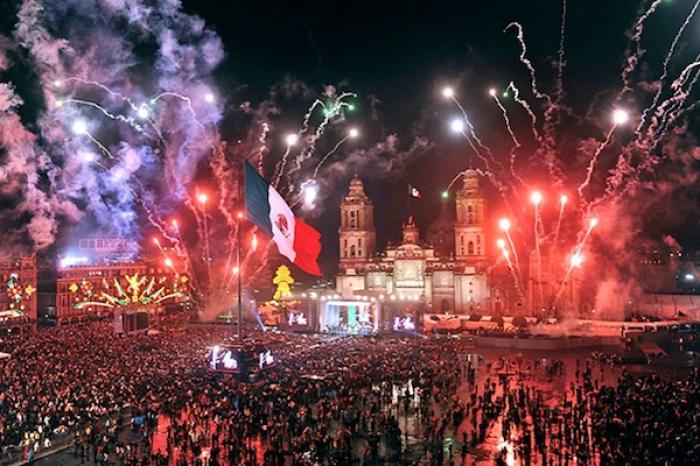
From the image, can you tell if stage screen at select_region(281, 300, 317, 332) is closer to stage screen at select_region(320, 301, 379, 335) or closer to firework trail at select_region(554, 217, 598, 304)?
stage screen at select_region(320, 301, 379, 335)

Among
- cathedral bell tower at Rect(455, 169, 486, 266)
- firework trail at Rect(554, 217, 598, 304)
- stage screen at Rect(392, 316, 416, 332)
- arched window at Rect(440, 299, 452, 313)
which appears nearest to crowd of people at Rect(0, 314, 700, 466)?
stage screen at Rect(392, 316, 416, 332)

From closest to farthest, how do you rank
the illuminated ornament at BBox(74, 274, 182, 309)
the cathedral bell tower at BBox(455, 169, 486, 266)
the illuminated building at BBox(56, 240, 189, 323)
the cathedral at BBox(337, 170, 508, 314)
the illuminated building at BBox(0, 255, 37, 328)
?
1. the illuminated building at BBox(0, 255, 37, 328)
2. the illuminated ornament at BBox(74, 274, 182, 309)
3. the illuminated building at BBox(56, 240, 189, 323)
4. the cathedral at BBox(337, 170, 508, 314)
5. the cathedral bell tower at BBox(455, 169, 486, 266)

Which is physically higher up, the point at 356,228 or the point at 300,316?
the point at 356,228

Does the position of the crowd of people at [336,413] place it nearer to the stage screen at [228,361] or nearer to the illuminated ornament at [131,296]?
the stage screen at [228,361]

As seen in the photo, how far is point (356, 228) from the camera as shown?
73.8 m

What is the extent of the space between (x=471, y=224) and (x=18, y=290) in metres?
45.6

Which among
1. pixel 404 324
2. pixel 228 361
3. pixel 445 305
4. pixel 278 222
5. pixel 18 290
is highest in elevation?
pixel 278 222

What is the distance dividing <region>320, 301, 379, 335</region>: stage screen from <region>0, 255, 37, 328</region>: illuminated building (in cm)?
2766

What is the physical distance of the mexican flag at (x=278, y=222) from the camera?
25.8m

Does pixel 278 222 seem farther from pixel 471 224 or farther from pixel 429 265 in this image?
pixel 471 224

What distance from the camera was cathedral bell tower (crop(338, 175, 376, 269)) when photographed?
7375 centimetres

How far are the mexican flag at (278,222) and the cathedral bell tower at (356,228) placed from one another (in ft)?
144

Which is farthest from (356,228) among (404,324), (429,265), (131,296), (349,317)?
(131,296)

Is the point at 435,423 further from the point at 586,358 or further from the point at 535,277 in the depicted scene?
the point at 535,277
